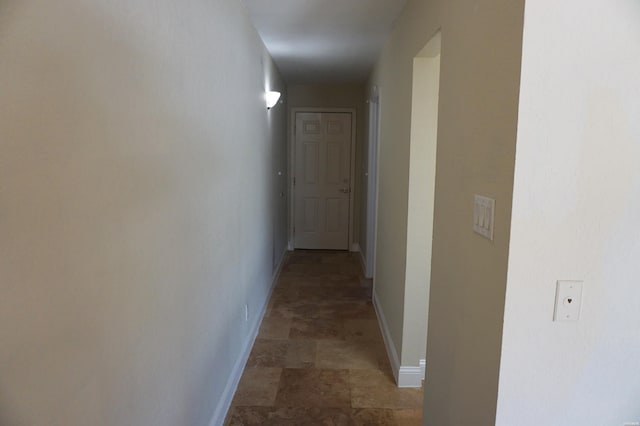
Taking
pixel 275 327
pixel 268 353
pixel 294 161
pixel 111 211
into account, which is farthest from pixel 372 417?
pixel 294 161

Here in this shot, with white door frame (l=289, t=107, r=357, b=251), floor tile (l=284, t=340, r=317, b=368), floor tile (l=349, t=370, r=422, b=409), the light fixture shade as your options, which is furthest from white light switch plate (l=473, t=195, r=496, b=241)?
white door frame (l=289, t=107, r=357, b=251)

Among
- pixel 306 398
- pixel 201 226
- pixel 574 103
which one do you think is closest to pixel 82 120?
pixel 201 226

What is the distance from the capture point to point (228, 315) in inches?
89.4

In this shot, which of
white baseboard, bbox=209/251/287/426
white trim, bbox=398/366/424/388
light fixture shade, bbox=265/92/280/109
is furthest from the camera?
light fixture shade, bbox=265/92/280/109

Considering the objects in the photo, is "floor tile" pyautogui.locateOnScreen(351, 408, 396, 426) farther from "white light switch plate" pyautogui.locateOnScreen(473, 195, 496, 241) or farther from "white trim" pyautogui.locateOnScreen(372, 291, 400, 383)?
Result: "white light switch plate" pyautogui.locateOnScreen(473, 195, 496, 241)

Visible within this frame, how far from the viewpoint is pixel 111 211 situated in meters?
1.01

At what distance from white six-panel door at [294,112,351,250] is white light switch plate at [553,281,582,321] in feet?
16.0

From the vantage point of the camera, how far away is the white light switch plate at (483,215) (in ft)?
3.64

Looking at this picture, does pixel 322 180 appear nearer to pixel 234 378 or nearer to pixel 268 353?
pixel 268 353

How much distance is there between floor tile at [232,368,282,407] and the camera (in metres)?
2.35

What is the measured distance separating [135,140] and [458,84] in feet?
3.42

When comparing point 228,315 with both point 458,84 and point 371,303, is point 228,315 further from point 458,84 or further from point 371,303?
point 371,303

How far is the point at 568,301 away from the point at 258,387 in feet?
6.40

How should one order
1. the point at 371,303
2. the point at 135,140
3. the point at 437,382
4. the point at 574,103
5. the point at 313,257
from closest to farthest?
1. the point at 574,103
2. the point at 135,140
3. the point at 437,382
4. the point at 371,303
5. the point at 313,257
